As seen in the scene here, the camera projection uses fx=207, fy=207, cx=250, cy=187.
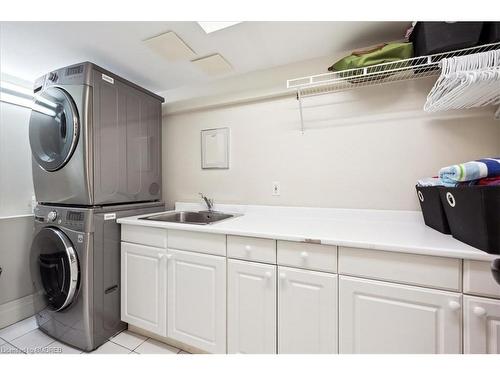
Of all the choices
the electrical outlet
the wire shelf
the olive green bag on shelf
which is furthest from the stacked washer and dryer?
the olive green bag on shelf

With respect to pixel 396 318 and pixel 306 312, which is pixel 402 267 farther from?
pixel 306 312

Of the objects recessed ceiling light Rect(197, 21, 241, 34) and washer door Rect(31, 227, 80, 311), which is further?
washer door Rect(31, 227, 80, 311)

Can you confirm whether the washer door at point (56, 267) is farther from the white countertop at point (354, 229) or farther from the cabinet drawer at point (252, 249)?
the cabinet drawer at point (252, 249)

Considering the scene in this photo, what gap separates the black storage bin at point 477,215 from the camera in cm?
72

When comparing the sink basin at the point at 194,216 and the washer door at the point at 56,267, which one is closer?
the washer door at the point at 56,267

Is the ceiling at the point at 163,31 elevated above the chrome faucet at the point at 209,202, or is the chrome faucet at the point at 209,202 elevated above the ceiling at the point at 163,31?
the ceiling at the point at 163,31

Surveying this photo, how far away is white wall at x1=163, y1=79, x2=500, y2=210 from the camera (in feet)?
4.28

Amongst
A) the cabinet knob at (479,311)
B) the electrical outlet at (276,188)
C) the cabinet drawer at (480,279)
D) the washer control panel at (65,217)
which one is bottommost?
the cabinet knob at (479,311)

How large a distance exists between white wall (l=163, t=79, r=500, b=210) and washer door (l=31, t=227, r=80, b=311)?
0.99 metres

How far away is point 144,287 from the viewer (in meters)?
1.44

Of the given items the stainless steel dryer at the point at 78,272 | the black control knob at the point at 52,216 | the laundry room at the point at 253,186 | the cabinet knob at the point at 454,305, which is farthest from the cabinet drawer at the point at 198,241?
the cabinet knob at the point at 454,305

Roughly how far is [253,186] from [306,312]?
1.03 metres

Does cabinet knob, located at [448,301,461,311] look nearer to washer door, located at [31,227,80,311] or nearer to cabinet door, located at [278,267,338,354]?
cabinet door, located at [278,267,338,354]

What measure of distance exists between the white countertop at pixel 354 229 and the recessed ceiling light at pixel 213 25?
1.20 metres
